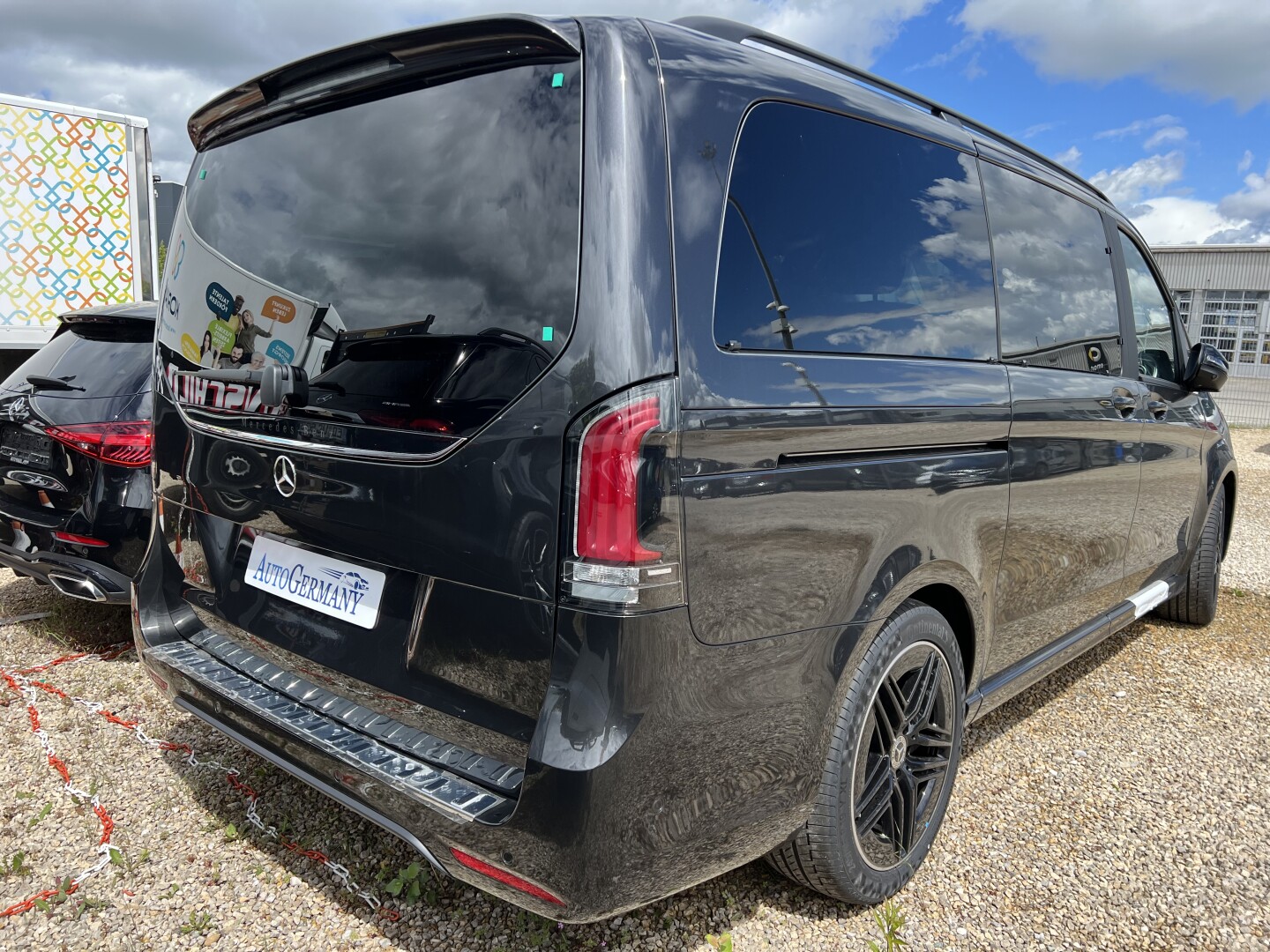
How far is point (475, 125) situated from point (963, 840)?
2403mm

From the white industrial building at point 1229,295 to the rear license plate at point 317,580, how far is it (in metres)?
30.1

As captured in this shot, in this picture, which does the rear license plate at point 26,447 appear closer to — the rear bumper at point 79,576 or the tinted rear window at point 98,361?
the tinted rear window at point 98,361

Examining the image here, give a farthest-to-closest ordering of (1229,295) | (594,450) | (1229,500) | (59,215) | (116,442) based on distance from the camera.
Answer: (1229,295) < (59,215) < (1229,500) < (116,442) < (594,450)

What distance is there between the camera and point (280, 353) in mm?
2059

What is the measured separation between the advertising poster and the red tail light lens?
33.1 inches

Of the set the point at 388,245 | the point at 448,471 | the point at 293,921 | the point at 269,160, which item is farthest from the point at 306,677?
the point at 269,160

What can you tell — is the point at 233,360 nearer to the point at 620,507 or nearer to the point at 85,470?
the point at 620,507

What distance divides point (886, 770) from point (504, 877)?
107 centimetres

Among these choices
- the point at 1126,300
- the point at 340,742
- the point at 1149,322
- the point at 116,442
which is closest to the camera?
the point at 340,742

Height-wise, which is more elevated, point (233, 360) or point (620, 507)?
point (233, 360)

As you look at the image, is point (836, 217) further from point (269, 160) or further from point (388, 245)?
point (269, 160)

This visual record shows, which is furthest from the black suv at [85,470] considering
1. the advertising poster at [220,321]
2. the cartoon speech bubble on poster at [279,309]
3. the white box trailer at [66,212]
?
the white box trailer at [66,212]

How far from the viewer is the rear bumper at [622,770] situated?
1.58 meters

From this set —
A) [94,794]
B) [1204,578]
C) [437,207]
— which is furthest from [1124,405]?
[94,794]
